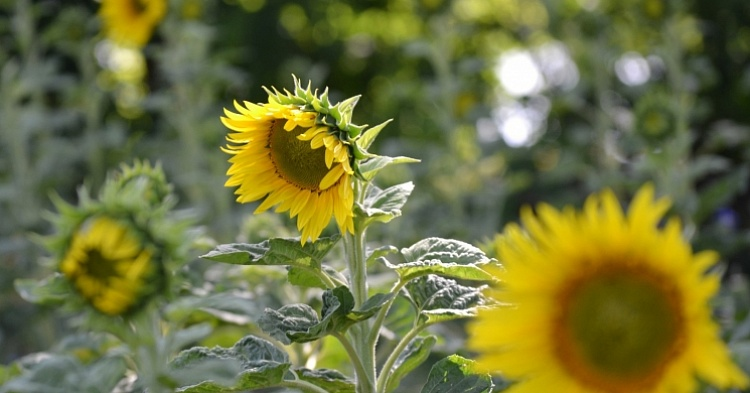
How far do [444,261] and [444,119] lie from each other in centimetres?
191

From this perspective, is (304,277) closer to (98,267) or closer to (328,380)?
(328,380)

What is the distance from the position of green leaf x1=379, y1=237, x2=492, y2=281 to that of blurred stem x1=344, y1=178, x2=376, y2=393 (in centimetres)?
5

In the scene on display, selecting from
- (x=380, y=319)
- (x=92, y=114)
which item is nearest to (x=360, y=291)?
(x=380, y=319)

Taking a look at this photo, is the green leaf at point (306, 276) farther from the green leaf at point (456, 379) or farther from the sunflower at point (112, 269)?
the sunflower at point (112, 269)

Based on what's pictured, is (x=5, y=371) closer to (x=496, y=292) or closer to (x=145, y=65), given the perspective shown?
(x=496, y=292)

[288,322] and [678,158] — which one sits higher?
[678,158]

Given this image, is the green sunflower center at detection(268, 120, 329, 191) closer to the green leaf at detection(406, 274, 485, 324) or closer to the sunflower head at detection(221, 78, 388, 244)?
the sunflower head at detection(221, 78, 388, 244)

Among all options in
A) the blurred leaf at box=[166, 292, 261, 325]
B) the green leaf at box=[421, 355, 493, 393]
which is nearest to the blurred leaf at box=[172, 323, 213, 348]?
the blurred leaf at box=[166, 292, 261, 325]

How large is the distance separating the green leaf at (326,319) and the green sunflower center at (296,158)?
0.11 meters

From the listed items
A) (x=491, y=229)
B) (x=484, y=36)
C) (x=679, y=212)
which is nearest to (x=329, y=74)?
(x=484, y=36)

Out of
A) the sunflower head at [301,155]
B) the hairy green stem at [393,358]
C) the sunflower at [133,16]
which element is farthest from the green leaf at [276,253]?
the sunflower at [133,16]

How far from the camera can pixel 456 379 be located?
95 cm

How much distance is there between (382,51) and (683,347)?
3.63 meters

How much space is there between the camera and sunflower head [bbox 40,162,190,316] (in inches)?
47.4
